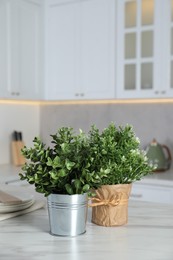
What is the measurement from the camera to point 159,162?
2.98m

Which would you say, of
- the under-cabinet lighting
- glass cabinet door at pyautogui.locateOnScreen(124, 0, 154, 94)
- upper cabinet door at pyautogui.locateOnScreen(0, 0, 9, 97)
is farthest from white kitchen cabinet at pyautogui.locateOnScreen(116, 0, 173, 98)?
upper cabinet door at pyautogui.locateOnScreen(0, 0, 9, 97)

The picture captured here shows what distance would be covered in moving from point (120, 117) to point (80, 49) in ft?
2.32

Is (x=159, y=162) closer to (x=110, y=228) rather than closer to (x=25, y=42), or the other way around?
(x=25, y=42)

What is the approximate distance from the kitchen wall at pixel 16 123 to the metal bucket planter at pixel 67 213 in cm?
243

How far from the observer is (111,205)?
1.12m

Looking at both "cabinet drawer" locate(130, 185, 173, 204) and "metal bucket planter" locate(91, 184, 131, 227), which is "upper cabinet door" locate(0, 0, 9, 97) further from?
"metal bucket planter" locate(91, 184, 131, 227)

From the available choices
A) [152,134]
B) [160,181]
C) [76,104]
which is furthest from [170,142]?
[76,104]

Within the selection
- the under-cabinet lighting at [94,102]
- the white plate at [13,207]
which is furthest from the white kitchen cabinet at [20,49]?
the white plate at [13,207]

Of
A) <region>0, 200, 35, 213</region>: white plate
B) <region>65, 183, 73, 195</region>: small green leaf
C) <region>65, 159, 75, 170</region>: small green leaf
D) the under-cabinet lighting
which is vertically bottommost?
<region>0, 200, 35, 213</region>: white plate

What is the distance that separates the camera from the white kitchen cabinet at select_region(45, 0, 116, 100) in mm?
3096

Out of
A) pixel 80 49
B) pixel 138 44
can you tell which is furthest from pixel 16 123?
pixel 138 44

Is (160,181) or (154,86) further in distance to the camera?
(154,86)

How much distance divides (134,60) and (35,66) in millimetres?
910

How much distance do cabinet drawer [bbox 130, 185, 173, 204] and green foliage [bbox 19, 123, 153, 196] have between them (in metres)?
1.58
